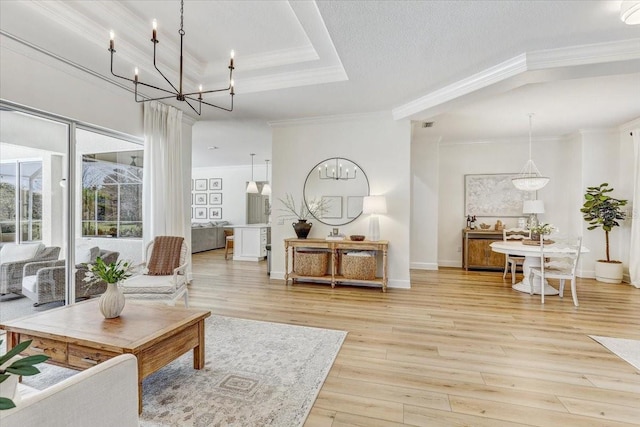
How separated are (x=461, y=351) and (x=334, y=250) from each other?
8.16 ft

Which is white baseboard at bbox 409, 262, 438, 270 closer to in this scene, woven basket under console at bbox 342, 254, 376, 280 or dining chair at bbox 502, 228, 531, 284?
dining chair at bbox 502, 228, 531, 284

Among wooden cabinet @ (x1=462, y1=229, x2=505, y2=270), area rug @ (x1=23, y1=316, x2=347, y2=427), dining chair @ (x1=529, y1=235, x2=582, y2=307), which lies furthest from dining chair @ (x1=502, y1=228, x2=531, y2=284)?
area rug @ (x1=23, y1=316, x2=347, y2=427)

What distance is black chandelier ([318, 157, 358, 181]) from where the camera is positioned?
524 cm

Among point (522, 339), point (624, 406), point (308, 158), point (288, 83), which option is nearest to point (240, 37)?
point (288, 83)

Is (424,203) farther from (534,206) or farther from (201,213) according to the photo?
(201,213)

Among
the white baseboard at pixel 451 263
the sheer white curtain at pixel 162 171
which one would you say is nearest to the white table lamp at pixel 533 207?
the white baseboard at pixel 451 263

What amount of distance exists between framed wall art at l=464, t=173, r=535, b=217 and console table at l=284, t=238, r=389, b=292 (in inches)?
122

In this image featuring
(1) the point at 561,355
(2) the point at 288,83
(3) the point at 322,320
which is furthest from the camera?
(2) the point at 288,83

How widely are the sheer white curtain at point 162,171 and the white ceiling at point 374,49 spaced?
17.0 inches

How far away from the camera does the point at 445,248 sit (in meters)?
6.92

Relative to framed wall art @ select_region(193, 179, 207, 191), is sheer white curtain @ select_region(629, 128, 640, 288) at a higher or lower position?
lower

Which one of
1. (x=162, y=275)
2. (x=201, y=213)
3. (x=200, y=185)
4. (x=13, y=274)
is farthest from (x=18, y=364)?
(x=200, y=185)

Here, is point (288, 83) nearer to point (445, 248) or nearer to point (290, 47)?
point (290, 47)

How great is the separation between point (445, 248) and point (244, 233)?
487 cm
